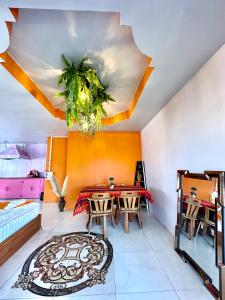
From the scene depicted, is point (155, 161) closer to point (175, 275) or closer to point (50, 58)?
point (175, 275)

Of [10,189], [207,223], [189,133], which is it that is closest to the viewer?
[207,223]

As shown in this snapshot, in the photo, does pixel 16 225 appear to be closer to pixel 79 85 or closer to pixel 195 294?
pixel 79 85

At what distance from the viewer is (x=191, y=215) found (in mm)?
2133

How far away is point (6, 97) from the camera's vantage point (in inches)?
110

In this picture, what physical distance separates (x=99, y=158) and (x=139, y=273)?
3750 millimetres

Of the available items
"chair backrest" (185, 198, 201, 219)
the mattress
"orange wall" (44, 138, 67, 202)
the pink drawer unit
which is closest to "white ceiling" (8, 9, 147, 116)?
"chair backrest" (185, 198, 201, 219)

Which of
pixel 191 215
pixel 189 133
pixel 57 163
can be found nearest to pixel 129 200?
pixel 191 215

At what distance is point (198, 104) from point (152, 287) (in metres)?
2.43

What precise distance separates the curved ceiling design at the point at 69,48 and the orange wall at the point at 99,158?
2.53m

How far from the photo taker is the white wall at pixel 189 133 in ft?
5.83

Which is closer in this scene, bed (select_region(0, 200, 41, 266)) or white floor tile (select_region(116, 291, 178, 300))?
white floor tile (select_region(116, 291, 178, 300))

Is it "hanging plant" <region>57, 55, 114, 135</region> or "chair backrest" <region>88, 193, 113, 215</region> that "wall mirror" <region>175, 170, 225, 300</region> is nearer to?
"chair backrest" <region>88, 193, 113, 215</region>

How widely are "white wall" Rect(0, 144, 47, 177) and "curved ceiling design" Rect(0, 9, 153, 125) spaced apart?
220 inches

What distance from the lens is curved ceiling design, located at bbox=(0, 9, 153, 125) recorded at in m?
1.64
